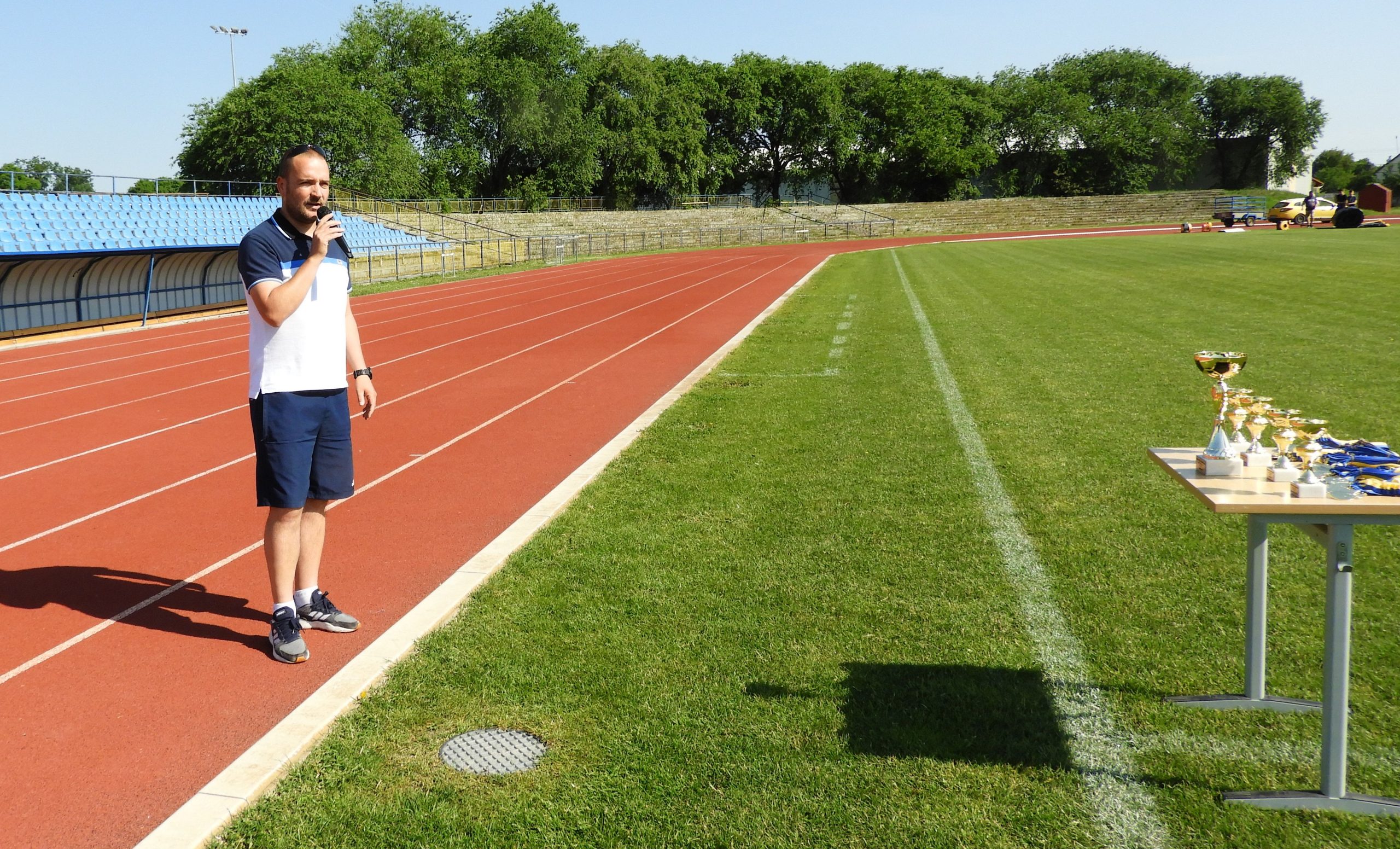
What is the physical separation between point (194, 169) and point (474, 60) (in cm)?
2238

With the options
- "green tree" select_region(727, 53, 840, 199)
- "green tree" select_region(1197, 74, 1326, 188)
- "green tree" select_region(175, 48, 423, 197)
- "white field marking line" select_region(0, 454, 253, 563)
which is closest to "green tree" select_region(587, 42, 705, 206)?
"green tree" select_region(727, 53, 840, 199)

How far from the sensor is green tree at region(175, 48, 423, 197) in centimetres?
5056

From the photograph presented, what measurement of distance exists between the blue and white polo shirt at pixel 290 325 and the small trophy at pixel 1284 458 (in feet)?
11.4

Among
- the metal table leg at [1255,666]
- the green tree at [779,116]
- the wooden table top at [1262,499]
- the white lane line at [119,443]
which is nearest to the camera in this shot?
the wooden table top at [1262,499]

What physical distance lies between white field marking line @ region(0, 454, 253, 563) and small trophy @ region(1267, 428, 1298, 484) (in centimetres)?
676

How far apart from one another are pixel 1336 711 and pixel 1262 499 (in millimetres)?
625

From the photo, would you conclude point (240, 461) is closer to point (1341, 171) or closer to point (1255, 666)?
point (1255, 666)

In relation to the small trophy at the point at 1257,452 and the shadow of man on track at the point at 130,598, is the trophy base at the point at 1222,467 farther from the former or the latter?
the shadow of man on track at the point at 130,598

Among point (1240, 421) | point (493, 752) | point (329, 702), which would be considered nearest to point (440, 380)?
point (329, 702)

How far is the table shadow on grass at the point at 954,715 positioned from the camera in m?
3.35

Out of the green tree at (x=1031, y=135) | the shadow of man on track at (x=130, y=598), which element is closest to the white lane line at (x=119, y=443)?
the shadow of man on track at (x=130, y=598)

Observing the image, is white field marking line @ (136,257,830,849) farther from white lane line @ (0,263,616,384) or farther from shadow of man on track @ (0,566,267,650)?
white lane line @ (0,263,616,384)

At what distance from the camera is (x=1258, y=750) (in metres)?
3.31

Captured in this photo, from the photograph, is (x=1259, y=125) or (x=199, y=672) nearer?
(x=199, y=672)
